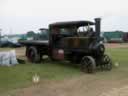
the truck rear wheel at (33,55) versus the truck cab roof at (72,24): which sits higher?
the truck cab roof at (72,24)

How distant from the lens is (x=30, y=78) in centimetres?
917

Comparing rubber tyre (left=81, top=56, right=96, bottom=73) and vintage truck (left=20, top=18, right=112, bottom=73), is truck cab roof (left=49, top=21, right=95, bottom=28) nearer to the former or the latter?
vintage truck (left=20, top=18, right=112, bottom=73)

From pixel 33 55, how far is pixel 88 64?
417 centimetres

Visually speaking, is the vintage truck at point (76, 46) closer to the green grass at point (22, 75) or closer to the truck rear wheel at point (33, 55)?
the truck rear wheel at point (33, 55)

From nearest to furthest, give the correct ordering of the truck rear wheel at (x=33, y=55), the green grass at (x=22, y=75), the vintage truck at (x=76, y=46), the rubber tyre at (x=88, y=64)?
the green grass at (x=22, y=75)
the rubber tyre at (x=88, y=64)
the vintage truck at (x=76, y=46)
the truck rear wheel at (x=33, y=55)

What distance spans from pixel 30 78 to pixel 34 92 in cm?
186

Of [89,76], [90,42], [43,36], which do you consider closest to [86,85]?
[89,76]

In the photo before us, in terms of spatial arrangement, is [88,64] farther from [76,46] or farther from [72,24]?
[72,24]

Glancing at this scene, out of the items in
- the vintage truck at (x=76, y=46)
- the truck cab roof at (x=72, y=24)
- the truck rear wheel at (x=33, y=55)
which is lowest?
the truck rear wheel at (x=33, y=55)

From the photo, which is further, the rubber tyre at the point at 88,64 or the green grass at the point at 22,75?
the rubber tyre at the point at 88,64

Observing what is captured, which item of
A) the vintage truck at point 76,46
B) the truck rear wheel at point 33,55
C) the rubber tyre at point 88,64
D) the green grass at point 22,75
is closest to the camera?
the green grass at point 22,75

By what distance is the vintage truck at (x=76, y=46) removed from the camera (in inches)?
427

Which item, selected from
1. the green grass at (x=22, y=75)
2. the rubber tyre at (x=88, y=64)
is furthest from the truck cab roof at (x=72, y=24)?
the green grass at (x=22, y=75)

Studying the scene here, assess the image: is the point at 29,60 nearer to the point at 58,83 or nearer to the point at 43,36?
the point at 43,36
